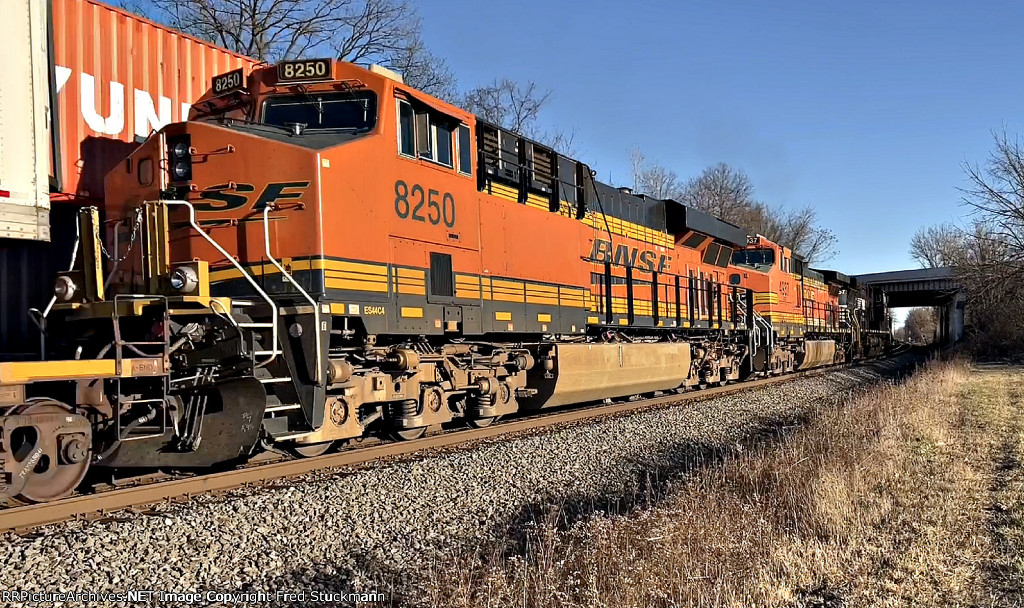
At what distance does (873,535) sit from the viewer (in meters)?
5.21

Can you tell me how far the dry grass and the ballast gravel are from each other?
0.37 meters

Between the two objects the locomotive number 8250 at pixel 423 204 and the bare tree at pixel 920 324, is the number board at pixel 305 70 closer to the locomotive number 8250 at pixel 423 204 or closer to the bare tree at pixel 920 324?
the locomotive number 8250 at pixel 423 204

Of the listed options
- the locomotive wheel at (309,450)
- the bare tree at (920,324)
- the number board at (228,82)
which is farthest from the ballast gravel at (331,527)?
the bare tree at (920,324)

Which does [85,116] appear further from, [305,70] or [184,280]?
[184,280]

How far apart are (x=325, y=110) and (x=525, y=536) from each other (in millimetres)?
4620

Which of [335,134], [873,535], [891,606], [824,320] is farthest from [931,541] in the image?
[824,320]

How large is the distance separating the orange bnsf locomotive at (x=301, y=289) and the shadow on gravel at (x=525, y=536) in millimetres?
1891

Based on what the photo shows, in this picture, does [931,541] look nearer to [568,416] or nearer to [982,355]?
[568,416]

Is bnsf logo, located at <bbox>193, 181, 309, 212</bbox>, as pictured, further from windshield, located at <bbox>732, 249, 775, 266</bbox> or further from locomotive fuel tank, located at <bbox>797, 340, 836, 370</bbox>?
locomotive fuel tank, located at <bbox>797, 340, 836, 370</bbox>

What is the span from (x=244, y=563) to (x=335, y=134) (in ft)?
14.1

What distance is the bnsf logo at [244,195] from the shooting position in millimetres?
6660

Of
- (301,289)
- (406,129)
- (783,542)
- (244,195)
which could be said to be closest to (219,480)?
(301,289)

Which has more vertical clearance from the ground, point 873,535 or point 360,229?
point 360,229

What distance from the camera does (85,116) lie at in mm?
8719
